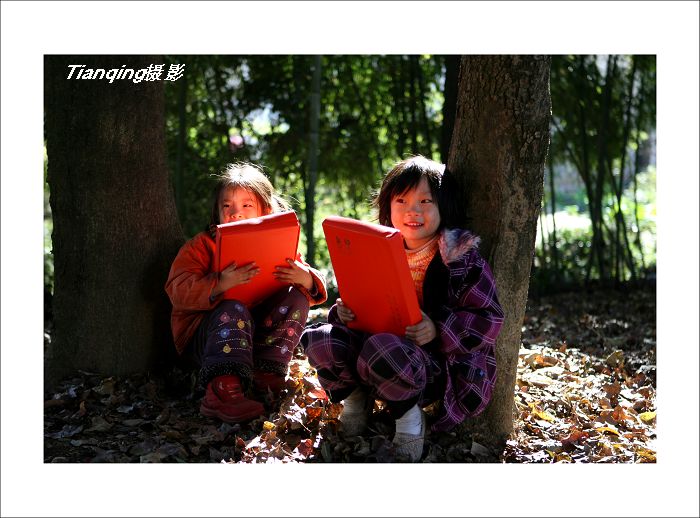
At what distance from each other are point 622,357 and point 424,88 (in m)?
3.84

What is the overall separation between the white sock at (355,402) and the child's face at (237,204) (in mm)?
920

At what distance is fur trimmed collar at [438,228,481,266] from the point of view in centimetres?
281

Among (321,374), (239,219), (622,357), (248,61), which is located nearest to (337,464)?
(321,374)

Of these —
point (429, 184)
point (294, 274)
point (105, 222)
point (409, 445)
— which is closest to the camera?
point (409, 445)

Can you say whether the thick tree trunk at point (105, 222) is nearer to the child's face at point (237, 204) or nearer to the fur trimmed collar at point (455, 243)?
the child's face at point (237, 204)

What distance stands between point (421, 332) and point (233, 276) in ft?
2.98

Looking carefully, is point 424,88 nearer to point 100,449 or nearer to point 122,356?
point 122,356

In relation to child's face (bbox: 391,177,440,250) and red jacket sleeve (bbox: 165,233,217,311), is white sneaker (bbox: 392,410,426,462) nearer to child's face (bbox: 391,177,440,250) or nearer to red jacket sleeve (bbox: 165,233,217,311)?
child's face (bbox: 391,177,440,250)

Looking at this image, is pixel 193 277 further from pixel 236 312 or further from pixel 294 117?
pixel 294 117

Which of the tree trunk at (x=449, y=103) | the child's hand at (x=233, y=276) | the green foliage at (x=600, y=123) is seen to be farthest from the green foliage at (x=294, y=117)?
the child's hand at (x=233, y=276)

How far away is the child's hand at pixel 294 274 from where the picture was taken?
3.36 m

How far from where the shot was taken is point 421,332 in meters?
2.70

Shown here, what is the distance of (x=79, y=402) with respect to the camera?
11.4 feet

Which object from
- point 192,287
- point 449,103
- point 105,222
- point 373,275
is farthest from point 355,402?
point 449,103
